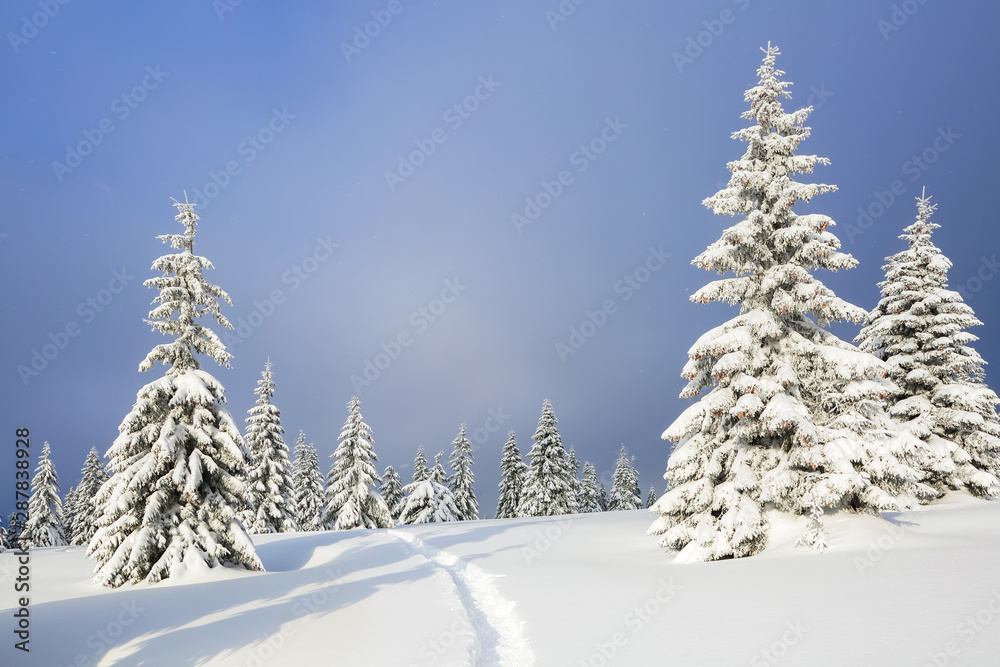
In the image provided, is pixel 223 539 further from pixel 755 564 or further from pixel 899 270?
pixel 899 270

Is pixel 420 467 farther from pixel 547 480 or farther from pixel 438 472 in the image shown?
pixel 547 480

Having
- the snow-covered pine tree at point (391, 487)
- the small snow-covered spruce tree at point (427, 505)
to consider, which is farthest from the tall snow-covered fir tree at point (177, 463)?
the snow-covered pine tree at point (391, 487)

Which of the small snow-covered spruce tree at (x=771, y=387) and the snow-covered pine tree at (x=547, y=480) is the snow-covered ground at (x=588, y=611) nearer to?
the small snow-covered spruce tree at (x=771, y=387)

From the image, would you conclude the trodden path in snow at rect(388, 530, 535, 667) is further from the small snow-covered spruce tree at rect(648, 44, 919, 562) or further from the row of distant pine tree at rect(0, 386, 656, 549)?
the row of distant pine tree at rect(0, 386, 656, 549)

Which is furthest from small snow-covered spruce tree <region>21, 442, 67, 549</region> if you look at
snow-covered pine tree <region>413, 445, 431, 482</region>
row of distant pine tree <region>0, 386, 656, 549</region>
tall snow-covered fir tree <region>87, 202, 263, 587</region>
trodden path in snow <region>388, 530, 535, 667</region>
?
trodden path in snow <region>388, 530, 535, 667</region>

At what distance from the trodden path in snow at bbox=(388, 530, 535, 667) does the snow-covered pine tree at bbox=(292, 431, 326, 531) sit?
36617mm

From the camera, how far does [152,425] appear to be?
53.6ft

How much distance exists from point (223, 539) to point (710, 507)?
14.8 m

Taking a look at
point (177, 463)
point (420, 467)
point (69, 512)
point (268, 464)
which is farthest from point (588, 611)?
point (69, 512)

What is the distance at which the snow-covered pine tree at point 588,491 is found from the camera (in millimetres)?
63969

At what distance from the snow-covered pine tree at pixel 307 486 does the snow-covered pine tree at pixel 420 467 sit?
30.6 ft

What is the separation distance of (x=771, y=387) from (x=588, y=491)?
54.1 meters

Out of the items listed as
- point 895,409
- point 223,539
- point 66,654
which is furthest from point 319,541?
point 895,409

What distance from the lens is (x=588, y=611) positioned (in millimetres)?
9773
